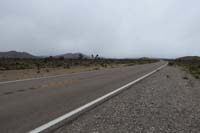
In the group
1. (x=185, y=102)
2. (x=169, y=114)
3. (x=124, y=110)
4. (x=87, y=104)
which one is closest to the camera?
(x=169, y=114)

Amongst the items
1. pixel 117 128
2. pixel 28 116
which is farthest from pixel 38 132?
pixel 117 128

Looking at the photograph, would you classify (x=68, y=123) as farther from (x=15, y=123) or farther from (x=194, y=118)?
(x=194, y=118)

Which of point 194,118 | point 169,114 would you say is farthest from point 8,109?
point 194,118

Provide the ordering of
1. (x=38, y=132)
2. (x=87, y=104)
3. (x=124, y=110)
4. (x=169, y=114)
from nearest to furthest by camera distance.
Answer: (x=38, y=132) → (x=169, y=114) → (x=124, y=110) → (x=87, y=104)

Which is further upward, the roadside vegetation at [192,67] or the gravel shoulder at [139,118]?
the gravel shoulder at [139,118]

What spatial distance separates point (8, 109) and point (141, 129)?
3991mm

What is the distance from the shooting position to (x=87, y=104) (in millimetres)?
7402

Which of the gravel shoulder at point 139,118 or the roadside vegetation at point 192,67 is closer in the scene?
the gravel shoulder at point 139,118

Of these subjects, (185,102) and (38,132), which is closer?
(38,132)

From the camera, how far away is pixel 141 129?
4.89 m

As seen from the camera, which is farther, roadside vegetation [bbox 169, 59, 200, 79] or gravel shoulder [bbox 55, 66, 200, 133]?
roadside vegetation [bbox 169, 59, 200, 79]

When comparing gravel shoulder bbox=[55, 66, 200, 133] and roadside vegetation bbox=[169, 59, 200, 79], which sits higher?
gravel shoulder bbox=[55, 66, 200, 133]

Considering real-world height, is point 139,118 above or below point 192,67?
above

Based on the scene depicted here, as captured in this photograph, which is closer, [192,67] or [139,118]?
[139,118]
